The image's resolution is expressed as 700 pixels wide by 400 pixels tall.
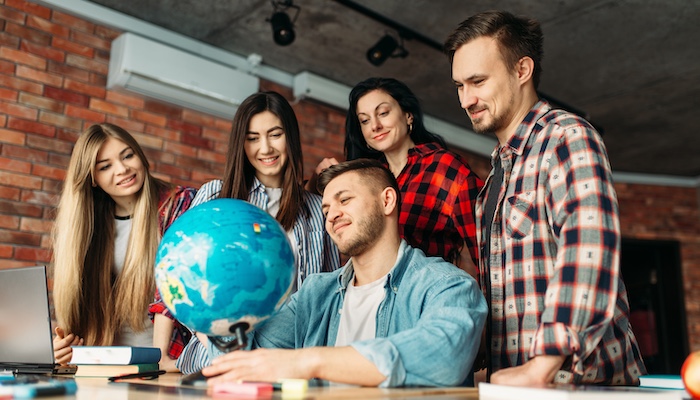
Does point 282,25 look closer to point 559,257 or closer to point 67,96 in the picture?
point 67,96

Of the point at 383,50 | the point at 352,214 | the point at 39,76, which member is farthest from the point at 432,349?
the point at 39,76

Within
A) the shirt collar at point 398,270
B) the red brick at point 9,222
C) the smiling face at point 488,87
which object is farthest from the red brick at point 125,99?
the smiling face at point 488,87

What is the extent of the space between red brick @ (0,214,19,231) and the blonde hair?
1420mm

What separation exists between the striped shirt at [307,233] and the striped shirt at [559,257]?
688mm

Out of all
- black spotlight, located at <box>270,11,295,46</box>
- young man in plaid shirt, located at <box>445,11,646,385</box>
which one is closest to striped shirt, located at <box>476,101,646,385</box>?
young man in plaid shirt, located at <box>445,11,646,385</box>

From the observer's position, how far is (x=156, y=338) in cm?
231

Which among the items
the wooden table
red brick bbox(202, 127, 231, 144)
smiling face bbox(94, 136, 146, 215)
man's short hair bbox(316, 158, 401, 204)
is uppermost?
red brick bbox(202, 127, 231, 144)

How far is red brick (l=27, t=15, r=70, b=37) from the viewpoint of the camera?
4035mm

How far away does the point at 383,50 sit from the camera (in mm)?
4383

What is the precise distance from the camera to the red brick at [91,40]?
4.21 metres

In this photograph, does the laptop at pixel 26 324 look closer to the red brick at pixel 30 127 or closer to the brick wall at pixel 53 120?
the brick wall at pixel 53 120

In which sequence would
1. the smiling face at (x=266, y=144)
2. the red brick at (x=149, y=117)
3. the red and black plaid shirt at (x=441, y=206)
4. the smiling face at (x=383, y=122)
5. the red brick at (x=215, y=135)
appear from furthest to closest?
the red brick at (x=215, y=135)
the red brick at (x=149, y=117)
the smiling face at (x=383, y=122)
the smiling face at (x=266, y=144)
the red and black plaid shirt at (x=441, y=206)

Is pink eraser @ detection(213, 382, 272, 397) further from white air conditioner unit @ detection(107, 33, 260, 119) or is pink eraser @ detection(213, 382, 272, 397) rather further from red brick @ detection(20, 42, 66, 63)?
red brick @ detection(20, 42, 66, 63)

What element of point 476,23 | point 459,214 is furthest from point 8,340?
point 476,23
